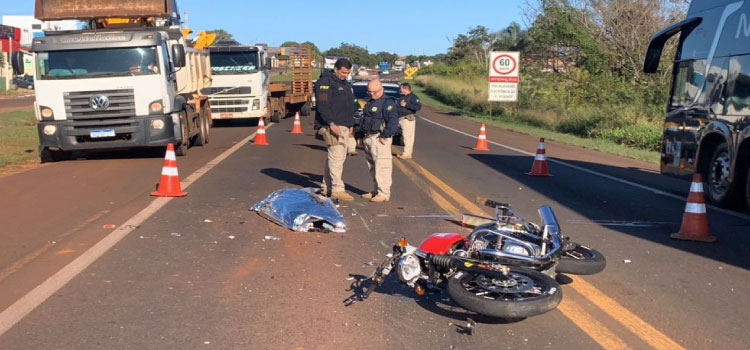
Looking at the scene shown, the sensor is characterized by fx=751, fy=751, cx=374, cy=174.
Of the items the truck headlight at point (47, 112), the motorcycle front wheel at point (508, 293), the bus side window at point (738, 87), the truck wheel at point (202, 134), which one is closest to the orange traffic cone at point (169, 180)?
the truck headlight at point (47, 112)

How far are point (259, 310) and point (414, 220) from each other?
12.0 ft

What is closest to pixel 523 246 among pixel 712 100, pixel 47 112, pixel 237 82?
pixel 712 100

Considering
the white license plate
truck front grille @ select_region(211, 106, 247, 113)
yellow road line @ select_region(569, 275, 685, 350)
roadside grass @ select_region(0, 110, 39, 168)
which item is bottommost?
roadside grass @ select_region(0, 110, 39, 168)

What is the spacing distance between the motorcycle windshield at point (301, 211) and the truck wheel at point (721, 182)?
5595 mm

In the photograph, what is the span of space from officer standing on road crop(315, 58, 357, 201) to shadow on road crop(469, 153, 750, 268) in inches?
121

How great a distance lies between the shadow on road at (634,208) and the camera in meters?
7.69

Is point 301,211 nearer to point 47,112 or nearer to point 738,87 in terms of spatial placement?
point 738,87

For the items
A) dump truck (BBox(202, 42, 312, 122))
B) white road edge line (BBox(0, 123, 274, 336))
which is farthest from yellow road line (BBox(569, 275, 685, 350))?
dump truck (BBox(202, 42, 312, 122))

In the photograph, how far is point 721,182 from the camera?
1073 centimetres

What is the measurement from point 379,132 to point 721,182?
499 cm

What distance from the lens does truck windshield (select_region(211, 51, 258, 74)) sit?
2730cm

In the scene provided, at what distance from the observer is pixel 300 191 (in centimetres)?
930

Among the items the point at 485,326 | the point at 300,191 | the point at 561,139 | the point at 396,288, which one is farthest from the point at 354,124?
the point at 561,139

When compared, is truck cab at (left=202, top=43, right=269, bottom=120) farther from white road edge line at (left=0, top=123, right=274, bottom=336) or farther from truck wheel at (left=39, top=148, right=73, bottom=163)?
white road edge line at (left=0, top=123, right=274, bottom=336)
